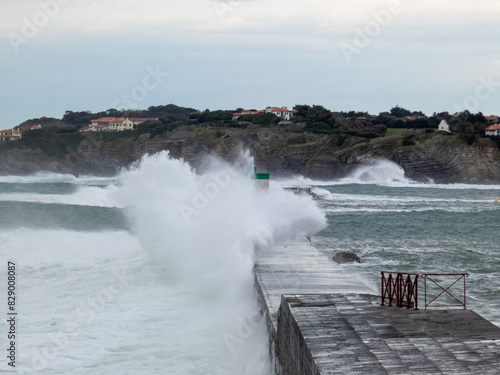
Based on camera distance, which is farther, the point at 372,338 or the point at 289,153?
the point at 289,153

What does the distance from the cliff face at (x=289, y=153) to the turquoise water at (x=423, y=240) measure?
1287 inches

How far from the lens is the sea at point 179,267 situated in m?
9.61

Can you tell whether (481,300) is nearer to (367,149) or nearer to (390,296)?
(390,296)

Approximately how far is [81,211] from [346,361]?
30.0 meters

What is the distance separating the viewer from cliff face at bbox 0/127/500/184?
7212cm

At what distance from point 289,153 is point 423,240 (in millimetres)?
65681

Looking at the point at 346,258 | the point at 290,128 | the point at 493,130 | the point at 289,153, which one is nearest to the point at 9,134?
the point at 290,128

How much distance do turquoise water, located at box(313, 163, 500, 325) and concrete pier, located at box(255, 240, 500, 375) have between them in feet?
13.9

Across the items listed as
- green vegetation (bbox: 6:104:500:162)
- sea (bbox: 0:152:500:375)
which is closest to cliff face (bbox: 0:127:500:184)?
green vegetation (bbox: 6:104:500:162)

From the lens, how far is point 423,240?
2223 cm

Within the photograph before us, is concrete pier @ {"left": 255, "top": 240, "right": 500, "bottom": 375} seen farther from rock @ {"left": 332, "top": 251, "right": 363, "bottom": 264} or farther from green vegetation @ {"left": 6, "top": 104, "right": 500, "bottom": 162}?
green vegetation @ {"left": 6, "top": 104, "right": 500, "bottom": 162}

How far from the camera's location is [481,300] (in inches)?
500

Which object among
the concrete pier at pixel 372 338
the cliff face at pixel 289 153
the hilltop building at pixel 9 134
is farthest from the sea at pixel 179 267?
the hilltop building at pixel 9 134

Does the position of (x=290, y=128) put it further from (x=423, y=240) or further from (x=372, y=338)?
(x=372, y=338)
